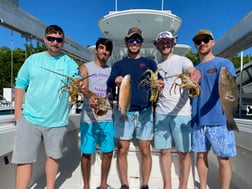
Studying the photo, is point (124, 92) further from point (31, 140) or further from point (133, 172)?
point (133, 172)

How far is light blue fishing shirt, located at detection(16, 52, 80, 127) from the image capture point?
2699 mm

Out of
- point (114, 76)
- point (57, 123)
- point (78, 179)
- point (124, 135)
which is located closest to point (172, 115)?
point (124, 135)

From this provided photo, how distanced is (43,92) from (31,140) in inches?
19.6

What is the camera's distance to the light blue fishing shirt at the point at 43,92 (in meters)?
2.70

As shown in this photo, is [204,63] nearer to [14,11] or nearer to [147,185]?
[147,185]

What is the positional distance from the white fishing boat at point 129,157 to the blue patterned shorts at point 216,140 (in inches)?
19.2

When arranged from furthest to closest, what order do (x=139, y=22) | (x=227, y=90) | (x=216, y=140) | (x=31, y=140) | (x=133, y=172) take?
(x=139, y=22) < (x=133, y=172) < (x=216, y=140) < (x=31, y=140) < (x=227, y=90)

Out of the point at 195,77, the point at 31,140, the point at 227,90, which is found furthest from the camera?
the point at 31,140

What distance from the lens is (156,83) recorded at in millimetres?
2637

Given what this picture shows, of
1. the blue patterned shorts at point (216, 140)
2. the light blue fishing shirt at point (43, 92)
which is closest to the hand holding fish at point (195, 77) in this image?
the blue patterned shorts at point (216, 140)

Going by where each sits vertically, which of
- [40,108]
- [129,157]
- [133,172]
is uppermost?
[40,108]

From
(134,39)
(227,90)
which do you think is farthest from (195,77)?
(134,39)

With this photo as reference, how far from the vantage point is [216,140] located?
9.17 ft

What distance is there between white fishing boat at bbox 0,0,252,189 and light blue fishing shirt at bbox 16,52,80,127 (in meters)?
0.45
